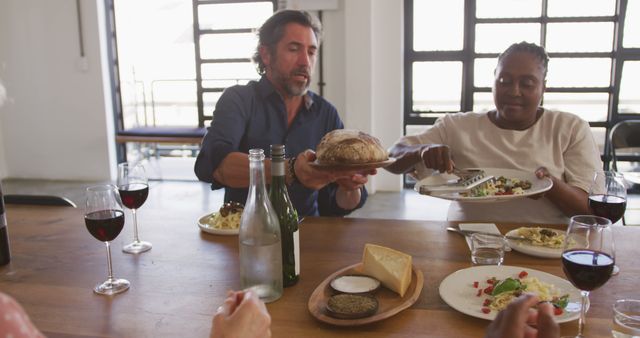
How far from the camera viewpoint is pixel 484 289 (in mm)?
1082

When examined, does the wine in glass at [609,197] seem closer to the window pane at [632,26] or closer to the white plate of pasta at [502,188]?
the white plate of pasta at [502,188]

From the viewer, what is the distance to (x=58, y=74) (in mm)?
5465

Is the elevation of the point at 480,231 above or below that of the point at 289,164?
below

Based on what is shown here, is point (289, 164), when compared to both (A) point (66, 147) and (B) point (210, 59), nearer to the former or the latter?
(B) point (210, 59)

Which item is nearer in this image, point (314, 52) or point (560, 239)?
point (560, 239)

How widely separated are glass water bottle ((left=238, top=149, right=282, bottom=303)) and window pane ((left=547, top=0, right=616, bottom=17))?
434cm

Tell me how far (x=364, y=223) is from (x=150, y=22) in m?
4.89

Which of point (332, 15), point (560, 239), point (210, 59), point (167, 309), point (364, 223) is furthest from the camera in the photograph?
point (210, 59)

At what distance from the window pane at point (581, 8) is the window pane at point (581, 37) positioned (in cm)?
9

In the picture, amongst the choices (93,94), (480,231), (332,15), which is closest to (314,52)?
(480,231)

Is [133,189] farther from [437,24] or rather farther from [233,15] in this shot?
[233,15]

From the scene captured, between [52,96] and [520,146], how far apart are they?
5.09m

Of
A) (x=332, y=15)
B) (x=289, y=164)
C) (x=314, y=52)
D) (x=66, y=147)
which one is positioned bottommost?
(x=66, y=147)

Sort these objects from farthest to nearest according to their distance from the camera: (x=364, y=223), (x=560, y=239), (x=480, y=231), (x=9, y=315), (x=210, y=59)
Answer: (x=210, y=59) < (x=364, y=223) < (x=480, y=231) < (x=560, y=239) < (x=9, y=315)
